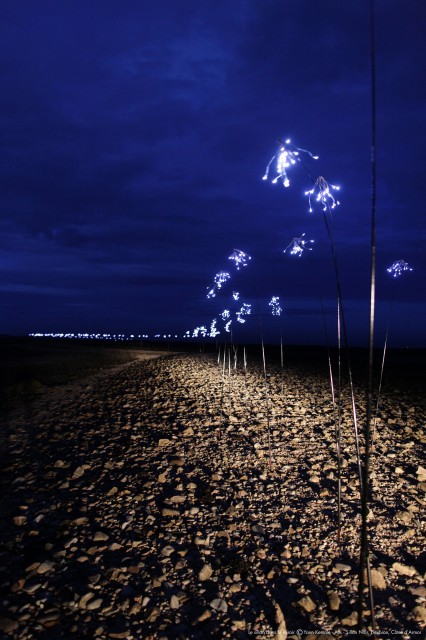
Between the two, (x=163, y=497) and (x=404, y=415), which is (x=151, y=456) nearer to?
(x=163, y=497)

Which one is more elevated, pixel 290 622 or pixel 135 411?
pixel 135 411

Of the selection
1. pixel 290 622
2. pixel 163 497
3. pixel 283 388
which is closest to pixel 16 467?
pixel 163 497

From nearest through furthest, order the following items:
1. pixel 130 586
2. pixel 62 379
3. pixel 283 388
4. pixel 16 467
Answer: pixel 130 586 < pixel 16 467 < pixel 283 388 < pixel 62 379

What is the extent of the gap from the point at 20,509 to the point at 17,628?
264 centimetres

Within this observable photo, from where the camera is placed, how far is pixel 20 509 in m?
6.28

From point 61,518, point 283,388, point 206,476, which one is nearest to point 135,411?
point 206,476

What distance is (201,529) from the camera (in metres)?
5.70

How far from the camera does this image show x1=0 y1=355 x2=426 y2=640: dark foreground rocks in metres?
4.14

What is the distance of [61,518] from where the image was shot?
5.98 meters

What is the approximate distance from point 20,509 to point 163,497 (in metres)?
2.45

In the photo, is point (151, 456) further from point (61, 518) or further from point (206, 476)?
point (61, 518)

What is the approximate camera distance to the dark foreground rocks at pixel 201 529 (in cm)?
414

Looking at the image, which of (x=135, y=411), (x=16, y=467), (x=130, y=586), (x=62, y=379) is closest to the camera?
(x=130, y=586)

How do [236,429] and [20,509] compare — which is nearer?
[20,509]
